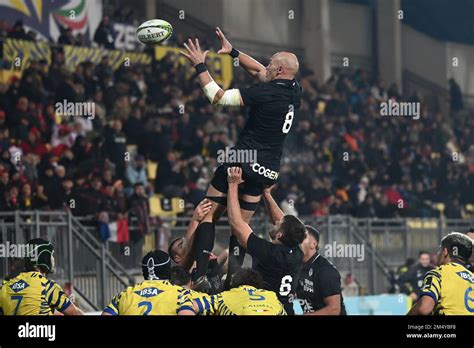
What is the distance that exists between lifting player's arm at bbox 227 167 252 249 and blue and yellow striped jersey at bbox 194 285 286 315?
1114 mm

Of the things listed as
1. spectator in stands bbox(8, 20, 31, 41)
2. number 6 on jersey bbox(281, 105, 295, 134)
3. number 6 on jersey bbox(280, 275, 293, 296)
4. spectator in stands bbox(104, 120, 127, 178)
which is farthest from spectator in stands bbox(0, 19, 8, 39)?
number 6 on jersey bbox(280, 275, 293, 296)

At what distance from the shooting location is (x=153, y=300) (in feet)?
29.9

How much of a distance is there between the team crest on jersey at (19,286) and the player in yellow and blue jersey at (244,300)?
65.6 inches

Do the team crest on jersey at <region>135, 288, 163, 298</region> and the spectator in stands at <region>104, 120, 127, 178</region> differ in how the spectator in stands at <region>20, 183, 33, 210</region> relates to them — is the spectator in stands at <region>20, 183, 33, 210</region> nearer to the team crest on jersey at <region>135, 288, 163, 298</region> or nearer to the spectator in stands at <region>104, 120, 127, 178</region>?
the spectator in stands at <region>104, 120, 127, 178</region>

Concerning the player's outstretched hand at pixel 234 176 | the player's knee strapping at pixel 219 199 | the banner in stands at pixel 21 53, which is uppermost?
the banner in stands at pixel 21 53

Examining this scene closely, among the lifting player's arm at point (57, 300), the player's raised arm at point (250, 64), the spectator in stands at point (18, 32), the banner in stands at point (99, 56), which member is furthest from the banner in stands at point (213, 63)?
the lifting player's arm at point (57, 300)

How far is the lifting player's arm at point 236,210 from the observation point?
10445mm

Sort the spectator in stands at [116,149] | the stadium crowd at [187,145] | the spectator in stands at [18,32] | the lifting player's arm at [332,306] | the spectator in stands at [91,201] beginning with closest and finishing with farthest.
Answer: the lifting player's arm at [332,306]
the spectator in stands at [91,201]
the stadium crowd at [187,145]
the spectator in stands at [116,149]
the spectator in stands at [18,32]

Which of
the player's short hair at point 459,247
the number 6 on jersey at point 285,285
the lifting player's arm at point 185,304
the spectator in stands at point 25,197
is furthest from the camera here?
the spectator in stands at point 25,197

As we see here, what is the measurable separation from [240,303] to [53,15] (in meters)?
15.4

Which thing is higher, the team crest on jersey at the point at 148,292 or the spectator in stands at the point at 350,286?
the team crest on jersey at the point at 148,292

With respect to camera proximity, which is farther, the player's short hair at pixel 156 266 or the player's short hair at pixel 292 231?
the player's short hair at pixel 292 231

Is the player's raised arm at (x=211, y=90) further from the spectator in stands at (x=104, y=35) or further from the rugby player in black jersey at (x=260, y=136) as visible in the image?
the spectator in stands at (x=104, y=35)

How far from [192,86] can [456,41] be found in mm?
14008
